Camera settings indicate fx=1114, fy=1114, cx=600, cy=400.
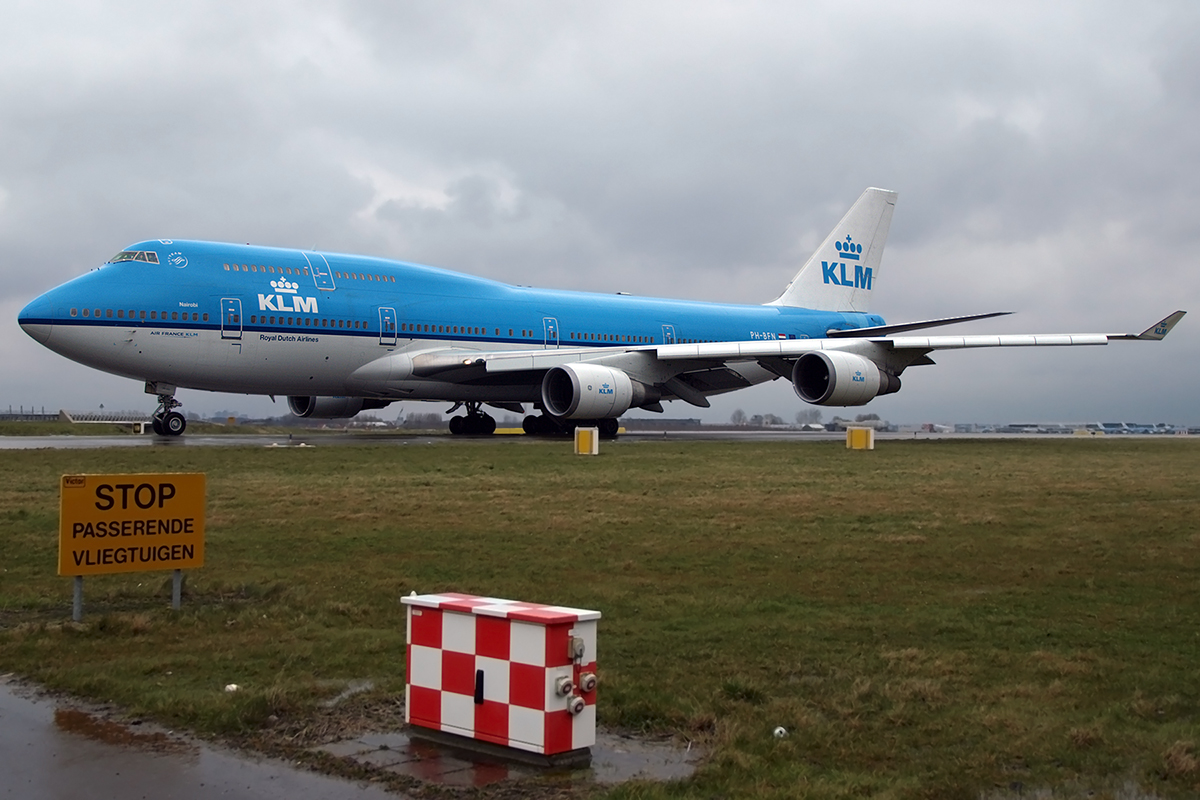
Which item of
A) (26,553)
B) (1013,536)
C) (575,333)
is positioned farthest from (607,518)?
(575,333)

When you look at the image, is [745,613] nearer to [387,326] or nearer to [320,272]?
[387,326]

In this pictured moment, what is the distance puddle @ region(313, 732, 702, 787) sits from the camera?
5.20 metres

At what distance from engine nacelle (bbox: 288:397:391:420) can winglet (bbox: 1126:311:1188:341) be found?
21674mm

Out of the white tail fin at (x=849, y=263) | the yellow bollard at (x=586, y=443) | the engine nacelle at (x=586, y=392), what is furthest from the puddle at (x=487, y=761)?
the white tail fin at (x=849, y=263)

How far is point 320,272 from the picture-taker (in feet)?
96.4

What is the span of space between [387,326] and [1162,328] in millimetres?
20819

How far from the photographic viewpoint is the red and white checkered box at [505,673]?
17.3 ft

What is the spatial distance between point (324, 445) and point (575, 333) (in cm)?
1224

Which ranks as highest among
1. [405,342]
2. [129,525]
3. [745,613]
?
[405,342]

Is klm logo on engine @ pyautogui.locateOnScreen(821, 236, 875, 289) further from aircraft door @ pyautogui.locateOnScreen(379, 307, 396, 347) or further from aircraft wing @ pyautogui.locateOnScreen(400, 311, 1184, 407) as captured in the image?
aircraft door @ pyautogui.locateOnScreen(379, 307, 396, 347)

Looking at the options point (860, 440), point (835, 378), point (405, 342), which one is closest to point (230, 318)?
point (405, 342)

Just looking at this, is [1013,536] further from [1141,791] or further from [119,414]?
[119,414]

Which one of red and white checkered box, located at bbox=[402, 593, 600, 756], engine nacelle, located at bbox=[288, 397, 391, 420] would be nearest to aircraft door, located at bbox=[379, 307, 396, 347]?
engine nacelle, located at bbox=[288, 397, 391, 420]

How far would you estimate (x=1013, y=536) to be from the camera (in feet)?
41.6
